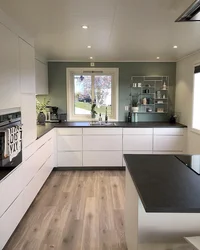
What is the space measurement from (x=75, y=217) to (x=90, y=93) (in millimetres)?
3146

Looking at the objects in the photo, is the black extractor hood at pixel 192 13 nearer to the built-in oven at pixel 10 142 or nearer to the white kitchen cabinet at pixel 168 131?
the built-in oven at pixel 10 142

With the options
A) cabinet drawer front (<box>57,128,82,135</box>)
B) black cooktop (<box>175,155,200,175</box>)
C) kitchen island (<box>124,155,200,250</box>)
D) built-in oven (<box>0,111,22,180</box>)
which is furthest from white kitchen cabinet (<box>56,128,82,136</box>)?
kitchen island (<box>124,155,200,250</box>)

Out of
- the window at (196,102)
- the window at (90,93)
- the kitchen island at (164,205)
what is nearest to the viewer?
the kitchen island at (164,205)

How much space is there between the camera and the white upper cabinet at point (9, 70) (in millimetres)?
2223

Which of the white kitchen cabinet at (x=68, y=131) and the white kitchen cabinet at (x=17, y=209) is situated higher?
the white kitchen cabinet at (x=68, y=131)

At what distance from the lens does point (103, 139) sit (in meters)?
4.77

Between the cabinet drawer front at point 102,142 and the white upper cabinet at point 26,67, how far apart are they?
180 cm

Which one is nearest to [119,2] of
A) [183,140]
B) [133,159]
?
[133,159]

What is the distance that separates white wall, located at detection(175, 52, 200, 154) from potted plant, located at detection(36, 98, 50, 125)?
2853 mm

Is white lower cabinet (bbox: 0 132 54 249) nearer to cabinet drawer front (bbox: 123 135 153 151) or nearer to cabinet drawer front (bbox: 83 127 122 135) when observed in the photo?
cabinet drawer front (bbox: 83 127 122 135)

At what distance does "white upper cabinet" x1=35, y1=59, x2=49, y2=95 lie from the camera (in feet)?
14.3

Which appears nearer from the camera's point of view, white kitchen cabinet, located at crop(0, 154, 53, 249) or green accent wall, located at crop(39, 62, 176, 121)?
white kitchen cabinet, located at crop(0, 154, 53, 249)

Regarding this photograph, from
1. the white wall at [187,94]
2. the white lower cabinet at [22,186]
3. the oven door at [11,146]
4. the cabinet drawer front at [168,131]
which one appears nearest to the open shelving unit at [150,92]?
the white wall at [187,94]

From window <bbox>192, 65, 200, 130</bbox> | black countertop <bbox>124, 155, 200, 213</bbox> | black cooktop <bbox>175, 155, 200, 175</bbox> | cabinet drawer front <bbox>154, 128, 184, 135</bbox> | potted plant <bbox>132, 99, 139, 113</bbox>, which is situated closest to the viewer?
black countertop <bbox>124, 155, 200, 213</bbox>
